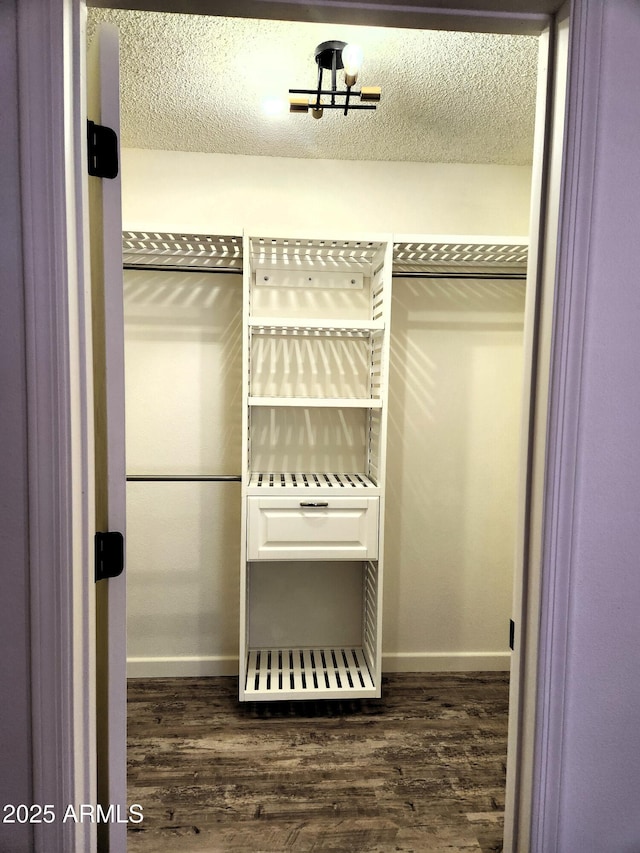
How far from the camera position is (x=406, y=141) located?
2.50 metres

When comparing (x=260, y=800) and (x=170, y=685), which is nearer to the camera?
(x=260, y=800)

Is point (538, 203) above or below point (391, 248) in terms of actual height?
below

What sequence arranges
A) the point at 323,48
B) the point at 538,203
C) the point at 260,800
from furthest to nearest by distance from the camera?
Answer: the point at 260,800 < the point at 323,48 < the point at 538,203

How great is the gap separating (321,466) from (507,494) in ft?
3.15

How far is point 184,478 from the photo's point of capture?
285cm

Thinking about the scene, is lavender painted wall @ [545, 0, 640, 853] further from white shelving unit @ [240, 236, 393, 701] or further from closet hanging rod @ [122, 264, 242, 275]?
closet hanging rod @ [122, 264, 242, 275]

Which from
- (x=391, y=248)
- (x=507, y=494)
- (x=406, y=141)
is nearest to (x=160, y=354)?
(x=391, y=248)

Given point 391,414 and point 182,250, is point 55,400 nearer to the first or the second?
point 182,250

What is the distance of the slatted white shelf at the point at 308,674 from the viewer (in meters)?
2.52

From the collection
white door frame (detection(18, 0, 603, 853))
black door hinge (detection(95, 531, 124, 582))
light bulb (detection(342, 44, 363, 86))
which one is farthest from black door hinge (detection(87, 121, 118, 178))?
light bulb (detection(342, 44, 363, 86))

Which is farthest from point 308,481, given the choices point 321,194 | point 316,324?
point 321,194

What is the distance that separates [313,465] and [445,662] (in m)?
1.21

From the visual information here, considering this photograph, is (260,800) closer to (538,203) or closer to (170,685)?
(170,685)

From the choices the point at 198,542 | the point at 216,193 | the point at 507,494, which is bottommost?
the point at 198,542
